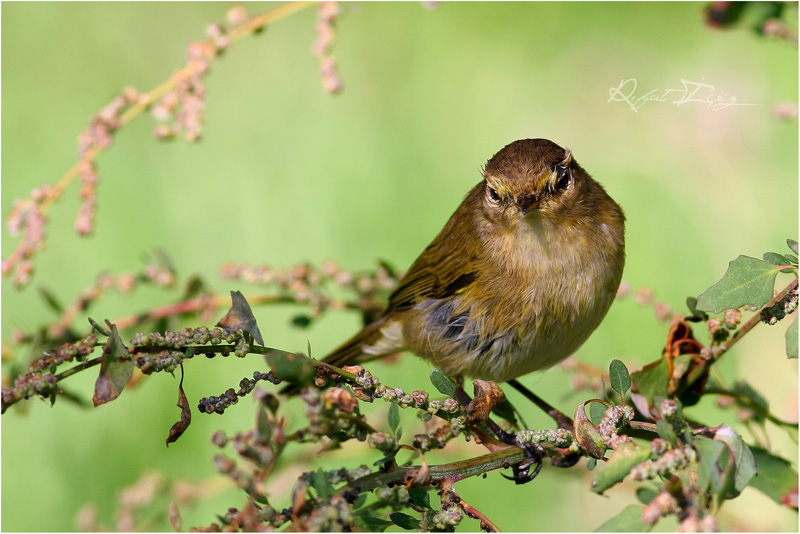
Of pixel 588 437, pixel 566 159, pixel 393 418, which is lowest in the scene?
pixel 588 437

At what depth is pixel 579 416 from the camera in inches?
69.1

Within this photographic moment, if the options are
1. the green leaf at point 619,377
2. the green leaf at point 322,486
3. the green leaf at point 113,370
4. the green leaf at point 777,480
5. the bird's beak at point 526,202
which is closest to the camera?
the green leaf at point 322,486

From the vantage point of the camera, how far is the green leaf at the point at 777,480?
2.13 metres

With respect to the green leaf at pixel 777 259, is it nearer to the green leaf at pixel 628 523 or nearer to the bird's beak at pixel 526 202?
the green leaf at pixel 628 523

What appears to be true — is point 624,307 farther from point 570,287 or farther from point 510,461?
point 510,461

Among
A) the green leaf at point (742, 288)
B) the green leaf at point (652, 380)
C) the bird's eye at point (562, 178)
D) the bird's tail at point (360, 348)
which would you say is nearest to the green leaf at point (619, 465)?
the green leaf at point (742, 288)

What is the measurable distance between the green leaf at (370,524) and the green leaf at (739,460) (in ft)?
2.07

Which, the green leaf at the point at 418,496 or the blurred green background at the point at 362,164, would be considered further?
the blurred green background at the point at 362,164

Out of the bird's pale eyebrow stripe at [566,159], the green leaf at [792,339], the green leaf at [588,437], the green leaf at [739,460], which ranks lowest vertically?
the green leaf at [739,460]

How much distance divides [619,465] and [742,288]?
0.55 m

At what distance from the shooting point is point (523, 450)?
186 cm

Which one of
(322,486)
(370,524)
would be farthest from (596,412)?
(322,486)

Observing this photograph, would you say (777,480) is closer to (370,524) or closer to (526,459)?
(526,459)

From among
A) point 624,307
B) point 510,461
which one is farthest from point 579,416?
point 624,307
